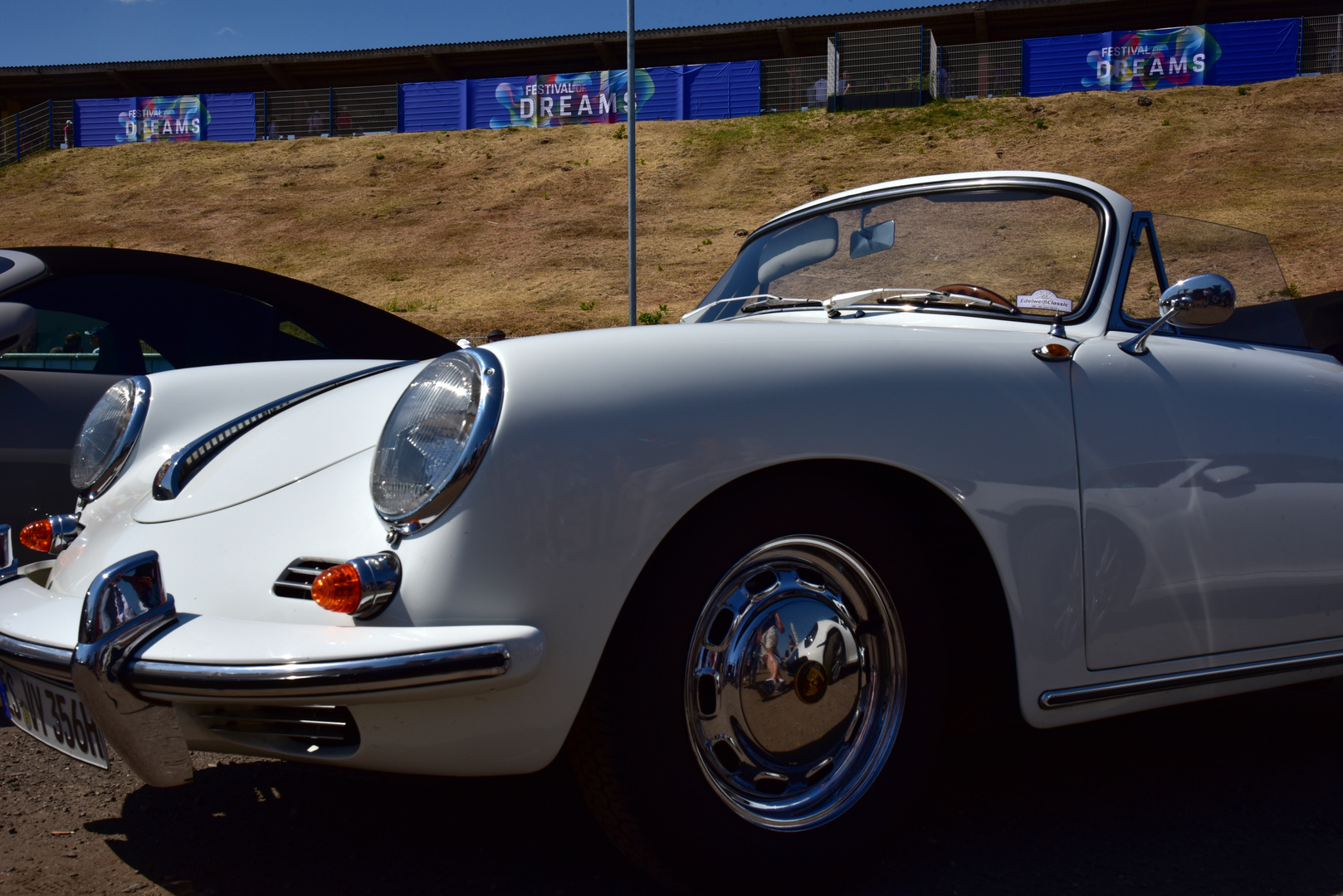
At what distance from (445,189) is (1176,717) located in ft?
100

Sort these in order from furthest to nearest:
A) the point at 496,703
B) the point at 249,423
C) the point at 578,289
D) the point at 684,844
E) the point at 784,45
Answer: the point at 784,45
the point at 578,289
the point at 249,423
the point at 684,844
the point at 496,703

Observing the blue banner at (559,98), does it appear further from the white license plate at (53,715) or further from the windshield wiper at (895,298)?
the white license plate at (53,715)

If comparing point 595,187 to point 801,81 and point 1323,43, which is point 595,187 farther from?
point 1323,43

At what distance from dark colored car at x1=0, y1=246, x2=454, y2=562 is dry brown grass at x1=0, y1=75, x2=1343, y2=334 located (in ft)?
53.1

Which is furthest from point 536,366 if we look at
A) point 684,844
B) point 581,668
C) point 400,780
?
point 400,780

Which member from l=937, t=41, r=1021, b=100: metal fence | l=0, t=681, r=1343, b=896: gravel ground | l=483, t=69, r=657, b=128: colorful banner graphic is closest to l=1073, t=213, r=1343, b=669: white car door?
l=0, t=681, r=1343, b=896: gravel ground

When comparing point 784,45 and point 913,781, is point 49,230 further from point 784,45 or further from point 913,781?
point 913,781

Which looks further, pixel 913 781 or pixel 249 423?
pixel 249 423

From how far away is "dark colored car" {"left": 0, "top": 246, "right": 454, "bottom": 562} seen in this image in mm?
3145

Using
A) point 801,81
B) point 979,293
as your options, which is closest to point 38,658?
point 979,293

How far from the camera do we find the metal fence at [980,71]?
3066cm

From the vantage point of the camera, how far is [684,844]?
5.18ft

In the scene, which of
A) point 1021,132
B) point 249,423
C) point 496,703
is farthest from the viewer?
point 1021,132

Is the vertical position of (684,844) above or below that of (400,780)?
above
